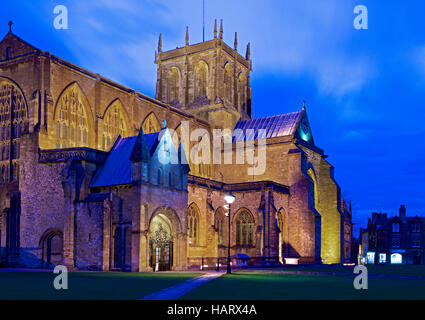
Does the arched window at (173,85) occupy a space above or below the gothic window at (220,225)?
above

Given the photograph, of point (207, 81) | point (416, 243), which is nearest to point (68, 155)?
point (207, 81)

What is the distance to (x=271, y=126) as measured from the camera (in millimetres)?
63656

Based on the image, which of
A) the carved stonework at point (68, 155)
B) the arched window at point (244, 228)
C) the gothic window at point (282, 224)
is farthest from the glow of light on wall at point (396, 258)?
the carved stonework at point (68, 155)

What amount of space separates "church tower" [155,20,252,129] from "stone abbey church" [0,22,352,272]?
498cm

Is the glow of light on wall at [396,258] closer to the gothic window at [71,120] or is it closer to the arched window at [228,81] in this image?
the arched window at [228,81]

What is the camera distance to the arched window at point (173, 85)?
72.1 meters

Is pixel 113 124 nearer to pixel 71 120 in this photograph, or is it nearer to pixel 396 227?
pixel 71 120

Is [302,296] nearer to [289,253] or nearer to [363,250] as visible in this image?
[289,253]

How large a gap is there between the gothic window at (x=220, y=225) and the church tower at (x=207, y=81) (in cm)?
1766

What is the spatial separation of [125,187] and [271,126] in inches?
1221

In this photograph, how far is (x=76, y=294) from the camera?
16.1 m

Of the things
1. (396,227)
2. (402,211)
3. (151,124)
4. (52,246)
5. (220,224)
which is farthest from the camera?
(396,227)

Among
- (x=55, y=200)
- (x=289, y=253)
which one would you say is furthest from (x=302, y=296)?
(x=289, y=253)
